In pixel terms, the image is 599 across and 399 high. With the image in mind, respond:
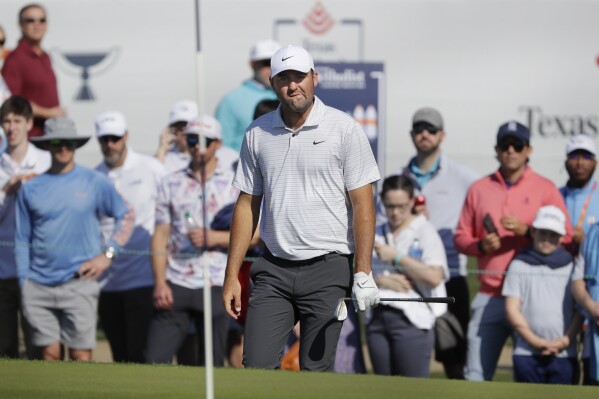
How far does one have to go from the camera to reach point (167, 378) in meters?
5.27

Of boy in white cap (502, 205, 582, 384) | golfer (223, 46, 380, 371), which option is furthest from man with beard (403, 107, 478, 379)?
golfer (223, 46, 380, 371)

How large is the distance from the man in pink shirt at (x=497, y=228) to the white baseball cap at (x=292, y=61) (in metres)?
2.78

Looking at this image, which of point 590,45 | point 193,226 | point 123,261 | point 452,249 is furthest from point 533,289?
point 590,45

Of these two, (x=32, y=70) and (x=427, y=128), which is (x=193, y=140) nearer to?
(x=427, y=128)

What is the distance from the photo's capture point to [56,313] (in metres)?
8.79

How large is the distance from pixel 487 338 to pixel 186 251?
6.34 ft

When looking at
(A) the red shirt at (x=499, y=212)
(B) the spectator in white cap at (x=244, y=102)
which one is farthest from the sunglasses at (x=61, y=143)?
(A) the red shirt at (x=499, y=212)

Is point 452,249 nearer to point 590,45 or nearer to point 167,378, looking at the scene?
point 167,378

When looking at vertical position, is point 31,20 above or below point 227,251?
above

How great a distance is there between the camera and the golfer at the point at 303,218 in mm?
5984

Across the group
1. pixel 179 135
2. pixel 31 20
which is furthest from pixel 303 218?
pixel 31 20

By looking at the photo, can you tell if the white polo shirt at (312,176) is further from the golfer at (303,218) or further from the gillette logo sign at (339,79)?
the gillette logo sign at (339,79)

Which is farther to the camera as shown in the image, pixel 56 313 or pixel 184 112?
pixel 184 112

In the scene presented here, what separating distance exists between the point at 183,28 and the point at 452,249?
217 inches
